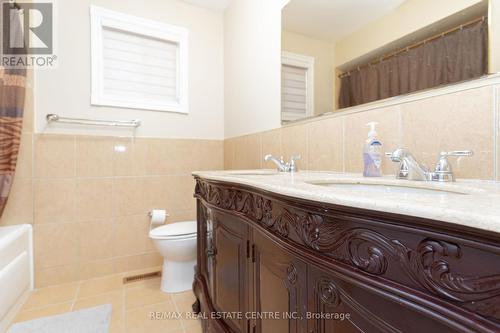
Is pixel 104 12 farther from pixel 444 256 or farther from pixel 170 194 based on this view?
pixel 444 256

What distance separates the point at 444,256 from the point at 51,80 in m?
2.51

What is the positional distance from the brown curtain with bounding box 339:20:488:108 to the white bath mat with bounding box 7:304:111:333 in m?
1.89

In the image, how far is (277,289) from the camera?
28.3 inches

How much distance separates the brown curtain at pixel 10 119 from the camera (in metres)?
1.69

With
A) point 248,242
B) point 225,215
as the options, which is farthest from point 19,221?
point 248,242

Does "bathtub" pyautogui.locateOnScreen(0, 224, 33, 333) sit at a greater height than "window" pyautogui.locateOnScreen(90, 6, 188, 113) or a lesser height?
lesser

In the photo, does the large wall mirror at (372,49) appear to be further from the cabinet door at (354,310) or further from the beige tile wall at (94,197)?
the beige tile wall at (94,197)

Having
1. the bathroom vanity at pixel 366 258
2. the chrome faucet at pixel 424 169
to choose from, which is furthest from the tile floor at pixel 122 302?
the chrome faucet at pixel 424 169

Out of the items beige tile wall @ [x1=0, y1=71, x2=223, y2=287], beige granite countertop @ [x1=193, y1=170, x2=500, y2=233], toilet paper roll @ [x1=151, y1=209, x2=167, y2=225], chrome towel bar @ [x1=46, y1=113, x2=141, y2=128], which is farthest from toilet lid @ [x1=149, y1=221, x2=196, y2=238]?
beige granite countertop @ [x1=193, y1=170, x2=500, y2=233]

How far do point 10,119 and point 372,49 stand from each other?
232cm

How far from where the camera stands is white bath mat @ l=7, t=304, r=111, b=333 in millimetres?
1419

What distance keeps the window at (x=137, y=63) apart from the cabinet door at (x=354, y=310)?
7.02ft

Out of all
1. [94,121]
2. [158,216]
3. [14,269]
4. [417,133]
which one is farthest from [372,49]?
[14,269]

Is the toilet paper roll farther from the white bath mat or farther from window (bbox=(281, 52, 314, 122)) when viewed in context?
window (bbox=(281, 52, 314, 122))
